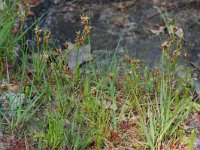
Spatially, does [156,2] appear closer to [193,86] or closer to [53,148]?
[193,86]

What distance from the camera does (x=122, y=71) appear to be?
12.9ft

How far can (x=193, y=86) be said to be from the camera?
143 inches

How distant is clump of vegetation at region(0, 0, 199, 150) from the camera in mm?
3197

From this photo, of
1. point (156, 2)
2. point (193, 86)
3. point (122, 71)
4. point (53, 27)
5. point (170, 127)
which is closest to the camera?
point (170, 127)

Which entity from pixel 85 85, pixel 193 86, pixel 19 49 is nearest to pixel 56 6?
pixel 19 49

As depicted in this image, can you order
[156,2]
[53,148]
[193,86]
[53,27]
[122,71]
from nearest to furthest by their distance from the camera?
1. [53,148]
2. [193,86]
3. [122,71]
4. [53,27]
5. [156,2]

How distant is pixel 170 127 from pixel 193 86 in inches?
18.5

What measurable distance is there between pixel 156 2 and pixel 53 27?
114cm

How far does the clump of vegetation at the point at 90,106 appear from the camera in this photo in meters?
3.20

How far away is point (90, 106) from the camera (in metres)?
3.32

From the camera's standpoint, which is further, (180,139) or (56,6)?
(56,6)

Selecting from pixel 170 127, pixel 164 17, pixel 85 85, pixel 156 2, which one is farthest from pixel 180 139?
pixel 156 2

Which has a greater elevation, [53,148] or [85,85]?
[85,85]

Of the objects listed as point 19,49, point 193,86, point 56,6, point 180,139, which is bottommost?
point 180,139
